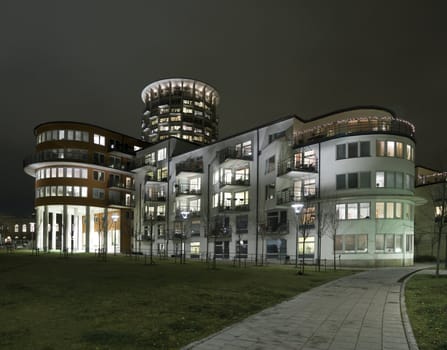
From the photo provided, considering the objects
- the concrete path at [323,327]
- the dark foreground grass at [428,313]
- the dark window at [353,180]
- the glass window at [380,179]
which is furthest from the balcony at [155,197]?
the concrete path at [323,327]

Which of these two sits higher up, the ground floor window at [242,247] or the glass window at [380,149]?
the glass window at [380,149]

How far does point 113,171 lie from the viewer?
81438mm

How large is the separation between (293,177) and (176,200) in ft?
83.7

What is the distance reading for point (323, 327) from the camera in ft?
38.9

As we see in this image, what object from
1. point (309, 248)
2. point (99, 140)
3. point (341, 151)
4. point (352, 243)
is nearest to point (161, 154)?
point (99, 140)

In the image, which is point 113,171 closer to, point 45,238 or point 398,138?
point 45,238

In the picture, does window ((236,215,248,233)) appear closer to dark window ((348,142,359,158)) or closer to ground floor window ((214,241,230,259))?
ground floor window ((214,241,230,259))

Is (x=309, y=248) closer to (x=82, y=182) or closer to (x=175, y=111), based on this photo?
(x=82, y=182)

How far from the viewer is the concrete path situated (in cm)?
989

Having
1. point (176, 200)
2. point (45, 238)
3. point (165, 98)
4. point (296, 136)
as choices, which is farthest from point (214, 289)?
point (165, 98)

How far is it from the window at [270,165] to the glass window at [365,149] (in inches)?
449

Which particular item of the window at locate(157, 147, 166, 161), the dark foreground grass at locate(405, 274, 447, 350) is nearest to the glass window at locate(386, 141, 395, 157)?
the dark foreground grass at locate(405, 274, 447, 350)

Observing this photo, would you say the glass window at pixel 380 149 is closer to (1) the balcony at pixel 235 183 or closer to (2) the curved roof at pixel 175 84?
(1) the balcony at pixel 235 183

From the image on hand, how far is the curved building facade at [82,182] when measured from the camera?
75188mm
